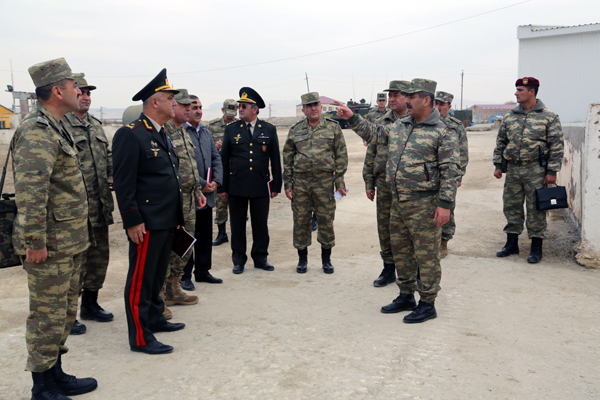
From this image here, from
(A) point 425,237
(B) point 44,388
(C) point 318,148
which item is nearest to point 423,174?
(A) point 425,237

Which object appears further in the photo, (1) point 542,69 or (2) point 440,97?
(1) point 542,69

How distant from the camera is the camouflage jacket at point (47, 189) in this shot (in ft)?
8.34

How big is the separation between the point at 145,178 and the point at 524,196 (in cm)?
475

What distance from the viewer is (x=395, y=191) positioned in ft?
13.2

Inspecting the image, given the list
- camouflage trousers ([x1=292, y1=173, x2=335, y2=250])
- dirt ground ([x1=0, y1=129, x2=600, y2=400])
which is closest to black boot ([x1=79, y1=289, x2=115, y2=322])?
dirt ground ([x1=0, y1=129, x2=600, y2=400])

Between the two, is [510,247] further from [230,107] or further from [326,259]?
[230,107]

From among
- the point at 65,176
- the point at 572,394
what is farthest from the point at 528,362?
the point at 65,176

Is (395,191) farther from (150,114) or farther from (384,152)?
(150,114)

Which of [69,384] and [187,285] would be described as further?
[187,285]

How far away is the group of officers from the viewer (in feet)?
8.86

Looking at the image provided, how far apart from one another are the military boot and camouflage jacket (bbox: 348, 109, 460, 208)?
2.17m

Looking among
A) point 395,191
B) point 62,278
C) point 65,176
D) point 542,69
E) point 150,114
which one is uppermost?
point 542,69

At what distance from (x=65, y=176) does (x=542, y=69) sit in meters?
14.3

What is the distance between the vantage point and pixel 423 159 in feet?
12.7
